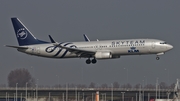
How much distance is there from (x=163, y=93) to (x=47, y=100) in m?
32.8

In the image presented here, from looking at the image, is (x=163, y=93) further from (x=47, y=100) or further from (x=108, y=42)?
(x=108, y=42)

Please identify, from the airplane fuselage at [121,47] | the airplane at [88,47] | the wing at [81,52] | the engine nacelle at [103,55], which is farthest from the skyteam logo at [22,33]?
the engine nacelle at [103,55]

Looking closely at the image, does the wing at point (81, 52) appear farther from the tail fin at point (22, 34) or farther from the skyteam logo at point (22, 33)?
the skyteam logo at point (22, 33)

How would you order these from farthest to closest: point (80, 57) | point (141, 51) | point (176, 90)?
point (176, 90), point (80, 57), point (141, 51)

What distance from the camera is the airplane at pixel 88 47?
132 meters

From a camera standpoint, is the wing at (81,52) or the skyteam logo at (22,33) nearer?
the wing at (81,52)

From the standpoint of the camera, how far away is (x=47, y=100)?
19300cm

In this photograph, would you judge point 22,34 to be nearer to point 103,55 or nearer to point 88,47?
point 88,47

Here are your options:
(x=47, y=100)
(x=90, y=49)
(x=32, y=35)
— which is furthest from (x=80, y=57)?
(x=47, y=100)

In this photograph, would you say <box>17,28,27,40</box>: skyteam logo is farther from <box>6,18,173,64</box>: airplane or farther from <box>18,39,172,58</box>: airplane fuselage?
<box>18,39,172,58</box>: airplane fuselage

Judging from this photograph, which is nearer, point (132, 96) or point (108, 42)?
point (108, 42)

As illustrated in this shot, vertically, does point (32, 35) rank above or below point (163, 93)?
above

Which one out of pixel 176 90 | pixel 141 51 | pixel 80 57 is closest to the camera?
pixel 141 51

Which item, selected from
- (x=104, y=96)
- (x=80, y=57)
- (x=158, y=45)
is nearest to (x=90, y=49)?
(x=80, y=57)
